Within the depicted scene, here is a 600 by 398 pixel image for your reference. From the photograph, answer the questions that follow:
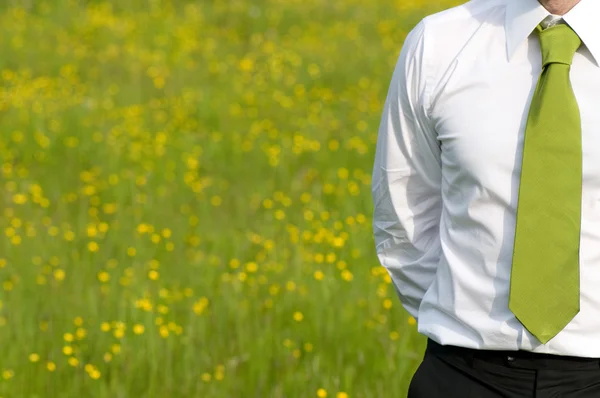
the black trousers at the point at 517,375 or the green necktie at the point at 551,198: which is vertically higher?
the green necktie at the point at 551,198

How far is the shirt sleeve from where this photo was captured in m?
2.38

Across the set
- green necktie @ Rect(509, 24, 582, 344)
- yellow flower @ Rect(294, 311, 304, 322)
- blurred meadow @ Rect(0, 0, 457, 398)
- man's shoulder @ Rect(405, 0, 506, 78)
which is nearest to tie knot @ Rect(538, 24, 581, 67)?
green necktie @ Rect(509, 24, 582, 344)

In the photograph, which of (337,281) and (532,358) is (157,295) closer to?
(337,281)

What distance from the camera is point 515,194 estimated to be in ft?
7.09

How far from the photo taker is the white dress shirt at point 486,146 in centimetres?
214

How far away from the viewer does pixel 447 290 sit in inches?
89.3

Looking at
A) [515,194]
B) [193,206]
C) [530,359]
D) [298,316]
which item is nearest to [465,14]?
[515,194]

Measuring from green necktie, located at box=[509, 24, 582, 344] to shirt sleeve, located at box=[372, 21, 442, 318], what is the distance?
0.30 meters

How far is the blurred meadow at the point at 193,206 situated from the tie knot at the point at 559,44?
2228mm

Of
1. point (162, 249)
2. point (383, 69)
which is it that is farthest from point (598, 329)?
point (383, 69)

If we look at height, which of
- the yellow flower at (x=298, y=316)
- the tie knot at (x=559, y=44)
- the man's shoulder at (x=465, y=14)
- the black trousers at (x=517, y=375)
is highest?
the man's shoulder at (x=465, y=14)

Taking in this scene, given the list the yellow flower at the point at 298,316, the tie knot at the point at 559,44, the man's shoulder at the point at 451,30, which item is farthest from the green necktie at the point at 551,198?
the yellow flower at the point at 298,316

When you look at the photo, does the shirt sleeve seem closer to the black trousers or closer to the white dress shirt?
the white dress shirt

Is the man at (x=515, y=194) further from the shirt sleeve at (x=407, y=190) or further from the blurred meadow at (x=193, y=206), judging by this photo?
the blurred meadow at (x=193, y=206)
